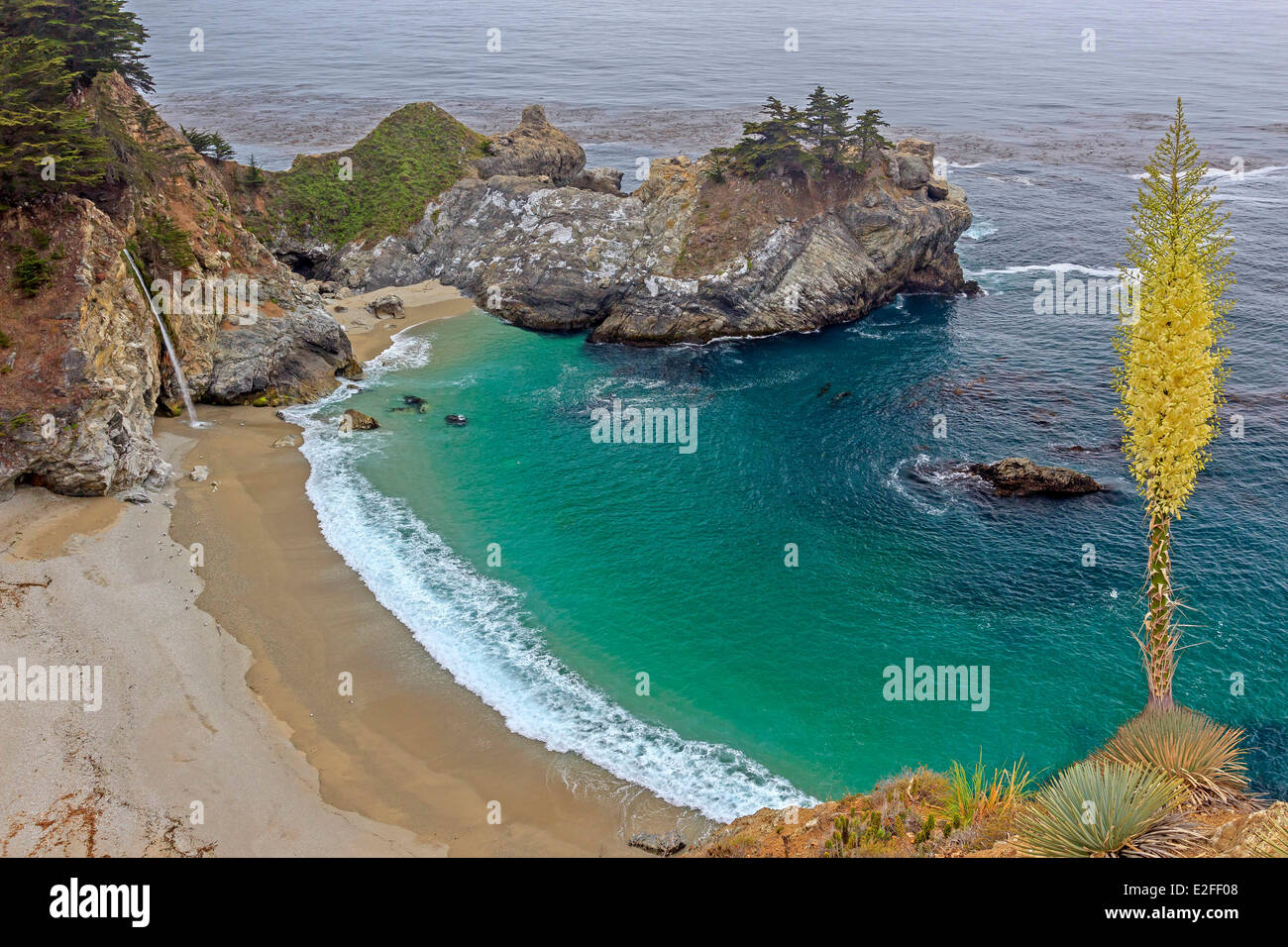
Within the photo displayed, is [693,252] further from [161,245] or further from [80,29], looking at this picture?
[80,29]

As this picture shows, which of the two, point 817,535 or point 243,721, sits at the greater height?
point 817,535

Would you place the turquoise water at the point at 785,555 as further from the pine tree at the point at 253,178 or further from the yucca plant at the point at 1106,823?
the pine tree at the point at 253,178

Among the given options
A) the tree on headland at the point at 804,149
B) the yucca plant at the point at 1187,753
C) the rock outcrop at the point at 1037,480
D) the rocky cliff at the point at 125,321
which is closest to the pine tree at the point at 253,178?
the rocky cliff at the point at 125,321

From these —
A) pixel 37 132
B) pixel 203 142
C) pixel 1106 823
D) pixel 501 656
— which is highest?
pixel 203 142

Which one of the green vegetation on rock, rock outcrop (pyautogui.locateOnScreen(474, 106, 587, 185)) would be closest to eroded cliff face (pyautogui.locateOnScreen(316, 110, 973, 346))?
the green vegetation on rock

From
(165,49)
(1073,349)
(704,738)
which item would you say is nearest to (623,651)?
(704,738)

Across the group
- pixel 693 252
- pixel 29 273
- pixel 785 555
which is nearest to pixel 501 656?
pixel 785 555
